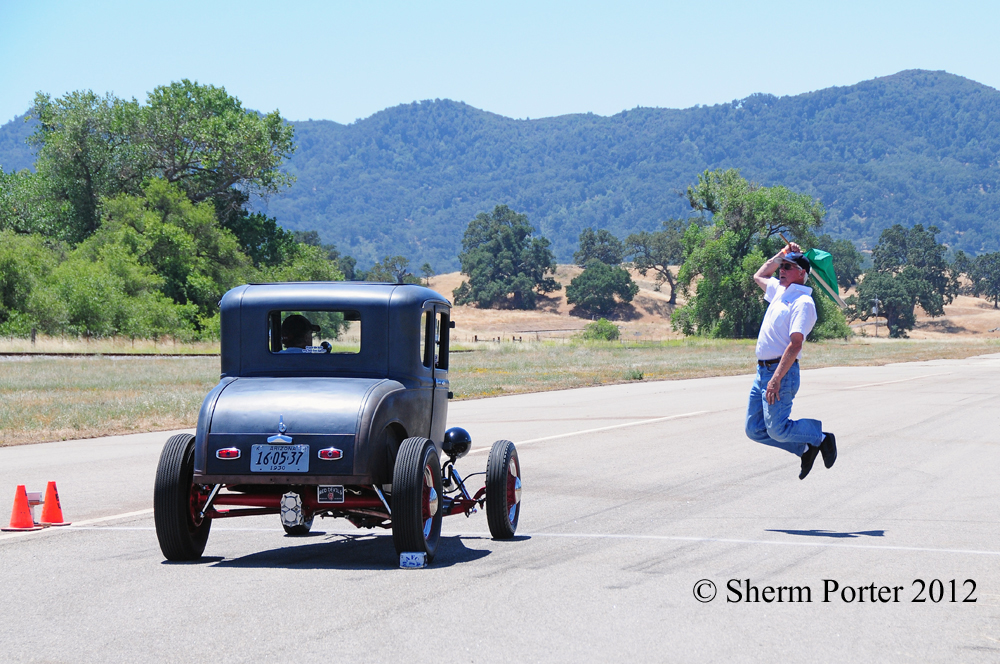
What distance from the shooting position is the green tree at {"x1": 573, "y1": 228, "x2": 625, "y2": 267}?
625ft

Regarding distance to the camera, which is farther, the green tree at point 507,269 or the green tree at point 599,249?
the green tree at point 599,249

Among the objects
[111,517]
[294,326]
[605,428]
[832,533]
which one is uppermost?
[294,326]

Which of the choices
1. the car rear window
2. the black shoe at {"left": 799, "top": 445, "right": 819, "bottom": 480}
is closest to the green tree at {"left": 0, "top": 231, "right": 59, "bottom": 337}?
the car rear window

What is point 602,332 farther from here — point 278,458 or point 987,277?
point 987,277

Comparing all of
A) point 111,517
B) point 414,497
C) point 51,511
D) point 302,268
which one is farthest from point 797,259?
point 302,268

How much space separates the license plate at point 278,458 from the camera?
261 inches

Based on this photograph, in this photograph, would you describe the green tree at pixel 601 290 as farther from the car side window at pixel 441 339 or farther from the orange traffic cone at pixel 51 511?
the orange traffic cone at pixel 51 511

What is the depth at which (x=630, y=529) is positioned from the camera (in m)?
8.22

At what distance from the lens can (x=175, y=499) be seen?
6871 mm

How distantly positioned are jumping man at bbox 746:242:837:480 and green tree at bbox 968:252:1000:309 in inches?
7001

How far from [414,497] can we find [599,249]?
606 ft

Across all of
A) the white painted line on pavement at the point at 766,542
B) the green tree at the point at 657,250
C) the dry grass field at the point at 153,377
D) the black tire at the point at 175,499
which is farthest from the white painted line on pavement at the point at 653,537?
the green tree at the point at 657,250

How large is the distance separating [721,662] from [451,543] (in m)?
3.31

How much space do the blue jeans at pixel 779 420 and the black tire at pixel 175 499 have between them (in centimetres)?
450
